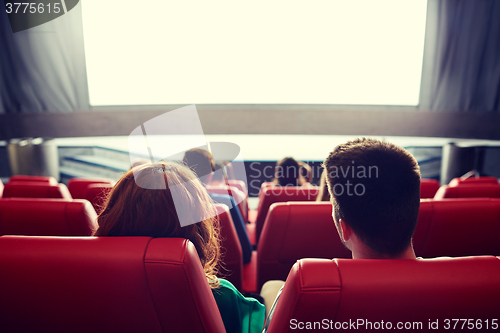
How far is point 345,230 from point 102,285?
21.3 inches

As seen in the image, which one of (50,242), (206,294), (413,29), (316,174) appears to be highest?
(413,29)

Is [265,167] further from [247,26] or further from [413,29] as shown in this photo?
[413,29]

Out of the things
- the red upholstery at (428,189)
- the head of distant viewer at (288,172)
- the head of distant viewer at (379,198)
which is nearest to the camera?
the head of distant viewer at (379,198)

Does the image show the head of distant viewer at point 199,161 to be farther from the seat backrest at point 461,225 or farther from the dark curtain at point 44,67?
the dark curtain at point 44,67

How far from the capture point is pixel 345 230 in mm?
725

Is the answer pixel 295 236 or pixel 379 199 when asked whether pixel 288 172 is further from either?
pixel 379 199

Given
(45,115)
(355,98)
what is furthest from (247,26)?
(45,115)

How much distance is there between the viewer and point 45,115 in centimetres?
464

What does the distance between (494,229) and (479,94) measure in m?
4.49

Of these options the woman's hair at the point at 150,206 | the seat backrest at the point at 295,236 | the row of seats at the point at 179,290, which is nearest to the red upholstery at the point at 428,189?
the seat backrest at the point at 295,236

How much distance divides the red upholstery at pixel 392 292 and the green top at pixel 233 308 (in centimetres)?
37

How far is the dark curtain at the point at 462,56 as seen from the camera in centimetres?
427

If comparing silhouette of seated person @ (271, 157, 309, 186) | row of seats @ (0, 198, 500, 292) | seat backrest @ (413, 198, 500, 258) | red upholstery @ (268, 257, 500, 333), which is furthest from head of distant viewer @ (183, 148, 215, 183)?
red upholstery @ (268, 257, 500, 333)

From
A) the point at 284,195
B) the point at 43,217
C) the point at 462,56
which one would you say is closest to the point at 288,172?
the point at 284,195
